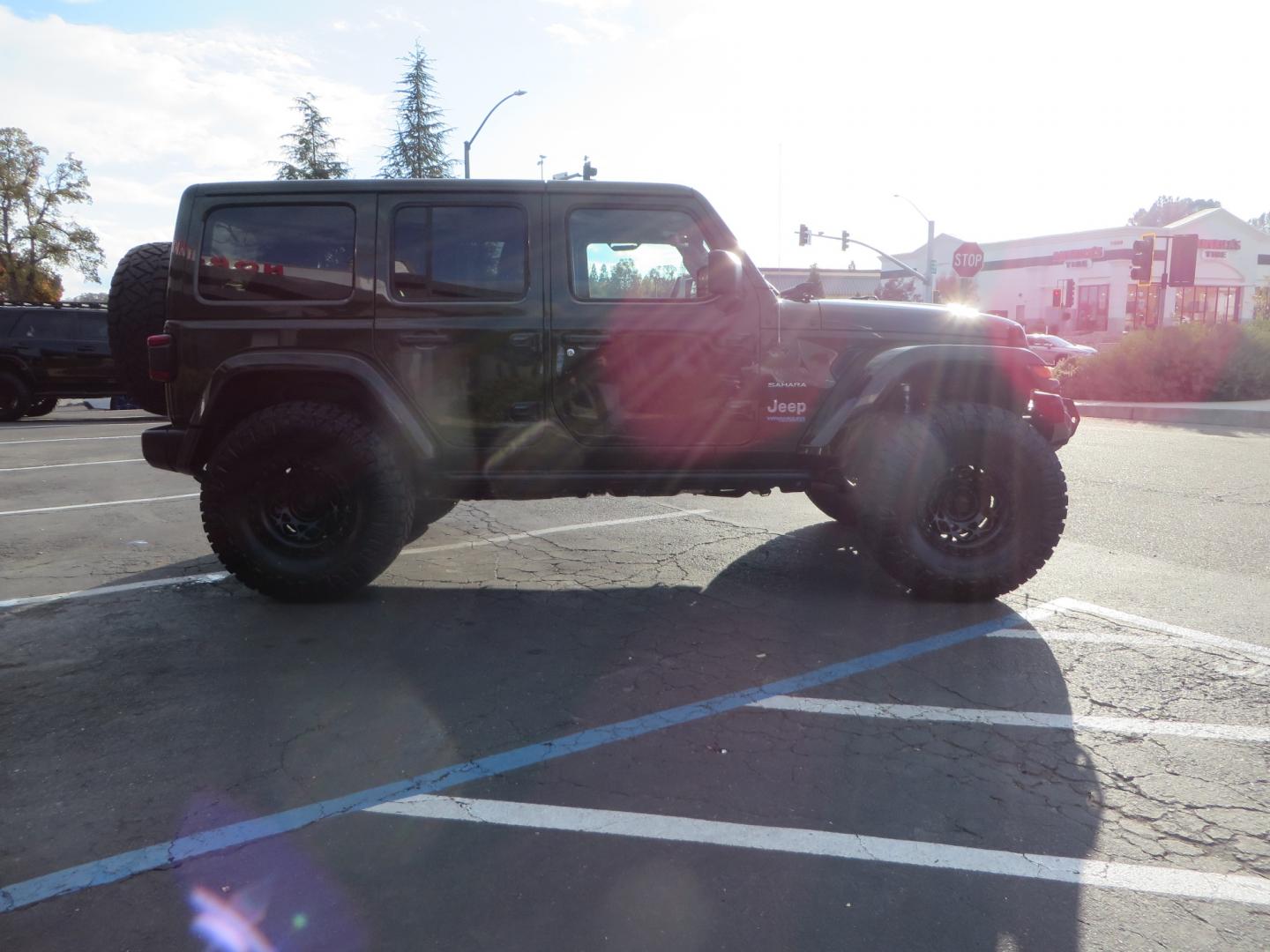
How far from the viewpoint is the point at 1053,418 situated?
17.0 ft

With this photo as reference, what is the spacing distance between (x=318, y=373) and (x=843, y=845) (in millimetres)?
3476

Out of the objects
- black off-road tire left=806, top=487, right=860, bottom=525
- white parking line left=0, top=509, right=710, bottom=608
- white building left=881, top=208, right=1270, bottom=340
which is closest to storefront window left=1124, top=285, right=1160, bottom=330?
white building left=881, top=208, right=1270, bottom=340

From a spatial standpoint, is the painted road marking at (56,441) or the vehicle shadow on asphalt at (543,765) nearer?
the vehicle shadow on asphalt at (543,765)

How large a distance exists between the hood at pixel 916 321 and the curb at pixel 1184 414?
11.0 m

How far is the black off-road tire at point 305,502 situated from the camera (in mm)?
4785

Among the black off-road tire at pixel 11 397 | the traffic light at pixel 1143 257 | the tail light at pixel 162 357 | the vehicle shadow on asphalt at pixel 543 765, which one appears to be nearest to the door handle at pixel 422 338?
the tail light at pixel 162 357

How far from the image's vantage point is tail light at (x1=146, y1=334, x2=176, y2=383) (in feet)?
15.9

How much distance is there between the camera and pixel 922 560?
4.82 meters

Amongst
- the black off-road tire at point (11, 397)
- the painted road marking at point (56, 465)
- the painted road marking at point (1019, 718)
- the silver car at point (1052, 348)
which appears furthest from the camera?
the silver car at point (1052, 348)

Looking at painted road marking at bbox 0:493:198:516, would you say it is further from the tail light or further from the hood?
the hood

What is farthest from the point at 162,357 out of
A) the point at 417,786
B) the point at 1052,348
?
the point at 1052,348

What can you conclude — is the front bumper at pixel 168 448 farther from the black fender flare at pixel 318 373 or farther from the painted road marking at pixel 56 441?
the painted road marking at pixel 56 441

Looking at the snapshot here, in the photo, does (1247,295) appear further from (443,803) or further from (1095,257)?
(443,803)

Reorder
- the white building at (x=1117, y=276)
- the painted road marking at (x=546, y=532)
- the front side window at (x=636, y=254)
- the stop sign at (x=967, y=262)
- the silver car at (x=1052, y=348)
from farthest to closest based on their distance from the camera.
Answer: the white building at (x=1117, y=276)
the silver car at (x=1052, y=348)
the stop sign at (x=967, y=262)
the painted road marking at (x=546, y=532)
the front side window at (x=636, y=254)
